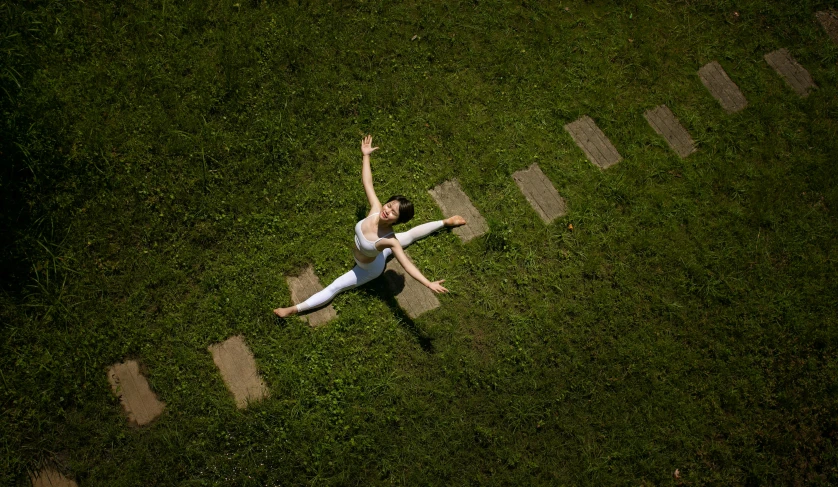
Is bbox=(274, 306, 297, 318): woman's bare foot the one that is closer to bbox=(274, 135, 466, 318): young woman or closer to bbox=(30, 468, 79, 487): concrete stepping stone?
bbox=(274, 135, 466, 318): young woman

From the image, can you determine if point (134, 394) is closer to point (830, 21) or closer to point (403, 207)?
point (403, 207)

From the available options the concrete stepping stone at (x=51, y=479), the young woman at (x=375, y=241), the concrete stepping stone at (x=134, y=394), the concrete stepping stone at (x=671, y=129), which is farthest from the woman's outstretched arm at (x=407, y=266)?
the concrete stepping stone at (x=671, y=129)

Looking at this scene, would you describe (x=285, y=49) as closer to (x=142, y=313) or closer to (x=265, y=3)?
(x=265, y=3)

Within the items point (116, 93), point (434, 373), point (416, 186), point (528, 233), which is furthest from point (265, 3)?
point (434, 373)

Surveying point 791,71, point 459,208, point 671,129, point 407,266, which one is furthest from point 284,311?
point 791,71

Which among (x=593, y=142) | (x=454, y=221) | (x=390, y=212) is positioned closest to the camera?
(x=390, y=212)
